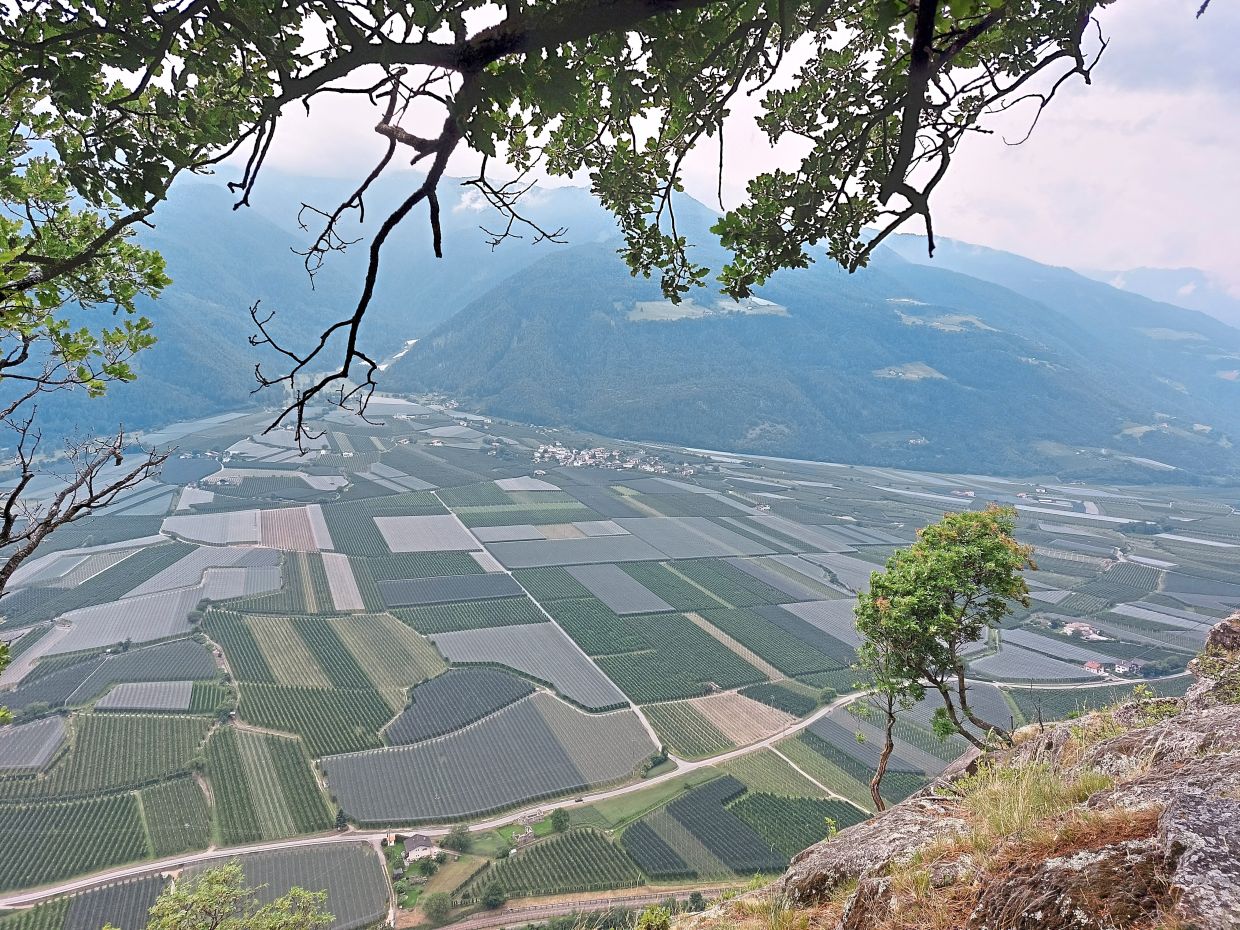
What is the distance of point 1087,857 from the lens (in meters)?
3.46

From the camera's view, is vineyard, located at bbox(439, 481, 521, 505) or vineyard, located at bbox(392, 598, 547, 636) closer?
vineyard, located at bbox(392, 598, 547, 636)

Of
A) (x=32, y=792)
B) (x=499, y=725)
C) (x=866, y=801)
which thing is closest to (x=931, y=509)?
(x=866, y=801)

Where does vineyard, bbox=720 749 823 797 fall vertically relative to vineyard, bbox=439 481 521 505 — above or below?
below

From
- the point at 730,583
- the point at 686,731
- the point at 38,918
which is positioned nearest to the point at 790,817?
the point at 686,731

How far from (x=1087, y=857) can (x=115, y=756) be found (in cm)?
5656

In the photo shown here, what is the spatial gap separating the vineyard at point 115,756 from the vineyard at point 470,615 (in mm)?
21185

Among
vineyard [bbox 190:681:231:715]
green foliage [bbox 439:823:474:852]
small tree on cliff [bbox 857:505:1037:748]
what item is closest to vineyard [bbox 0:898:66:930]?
vineyard [bbox 190:681:231:715]

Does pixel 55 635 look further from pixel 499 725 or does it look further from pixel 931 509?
pixel 931 509

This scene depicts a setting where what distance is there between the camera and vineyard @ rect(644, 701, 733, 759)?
47.5 m

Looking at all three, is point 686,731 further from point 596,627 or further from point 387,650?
point 387,650

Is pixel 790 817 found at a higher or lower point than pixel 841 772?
lower

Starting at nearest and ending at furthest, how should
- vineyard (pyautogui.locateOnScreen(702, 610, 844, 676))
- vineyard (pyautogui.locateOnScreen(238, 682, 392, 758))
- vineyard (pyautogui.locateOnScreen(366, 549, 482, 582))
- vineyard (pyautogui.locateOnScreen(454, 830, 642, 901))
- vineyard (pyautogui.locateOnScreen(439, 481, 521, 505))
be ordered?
vineyard (pyautogui.locateOnScreen(454, 830, 642, 901)), vineyard (pyautogui.locateOnScreen(238, 682, 392, 758)), vineyard (pyautogui.locateOnScreen(702, 610, 844, 676)), vineyard (pyautogui.locateOnScreen(366, 549, 482, 582)), vineyard (pyautogui.locateOnScreen(439, 481, 521, 505))

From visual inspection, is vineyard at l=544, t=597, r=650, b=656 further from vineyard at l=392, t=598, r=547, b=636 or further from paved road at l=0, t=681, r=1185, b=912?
paved road at l=0, t=681, r=1185, b=912

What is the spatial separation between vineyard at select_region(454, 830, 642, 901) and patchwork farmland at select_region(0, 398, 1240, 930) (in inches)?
6.6
